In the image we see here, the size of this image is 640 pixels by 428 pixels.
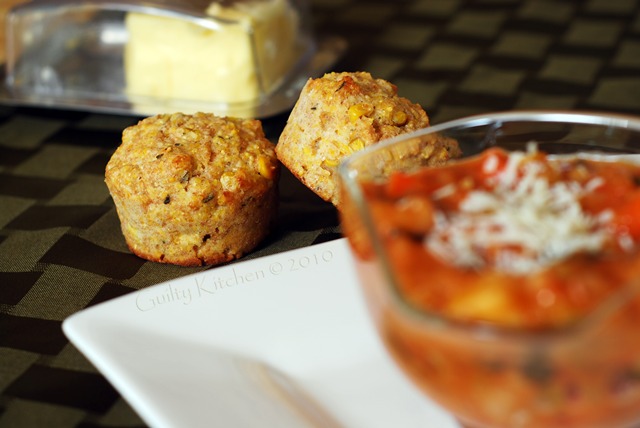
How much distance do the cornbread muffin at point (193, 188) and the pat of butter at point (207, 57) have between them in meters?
0.66

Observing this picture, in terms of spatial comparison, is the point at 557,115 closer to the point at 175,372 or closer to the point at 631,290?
the point at 631,290

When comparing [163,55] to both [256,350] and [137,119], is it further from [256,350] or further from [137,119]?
[256,350]

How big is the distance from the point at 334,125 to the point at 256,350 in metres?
0.61

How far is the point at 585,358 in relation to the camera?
1.04 meters

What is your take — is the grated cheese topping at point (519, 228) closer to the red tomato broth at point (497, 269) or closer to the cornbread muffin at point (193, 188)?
the red tomato broth at point (497, 269)

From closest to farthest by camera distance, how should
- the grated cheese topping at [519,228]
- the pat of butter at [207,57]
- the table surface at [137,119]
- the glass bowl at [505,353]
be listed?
1. the glass bowl at [505,353]
2. the grated cheese topping at [519,228]
3. the table surface at [137,119]
4. the pat of butter at [207,57]

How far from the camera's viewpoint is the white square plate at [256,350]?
4.53 feet

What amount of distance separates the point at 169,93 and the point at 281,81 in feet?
1.25

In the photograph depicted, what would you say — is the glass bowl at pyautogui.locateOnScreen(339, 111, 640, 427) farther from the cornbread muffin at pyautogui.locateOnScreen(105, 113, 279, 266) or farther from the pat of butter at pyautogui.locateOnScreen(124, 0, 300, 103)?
the pat of butter at pyautogui.locateOnScreen(124, 0, 300, 103)

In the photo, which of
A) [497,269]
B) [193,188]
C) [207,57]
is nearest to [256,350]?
[193,188]

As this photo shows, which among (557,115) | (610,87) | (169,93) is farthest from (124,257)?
(610,87)

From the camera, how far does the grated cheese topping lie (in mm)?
1141

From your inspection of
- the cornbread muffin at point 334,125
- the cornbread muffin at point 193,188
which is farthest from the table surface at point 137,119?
the cornbread muffin at point 334,125

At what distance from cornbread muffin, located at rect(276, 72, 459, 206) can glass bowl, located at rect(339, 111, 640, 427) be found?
1.92ft
